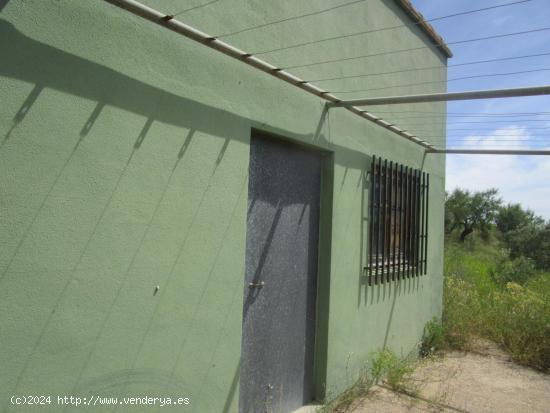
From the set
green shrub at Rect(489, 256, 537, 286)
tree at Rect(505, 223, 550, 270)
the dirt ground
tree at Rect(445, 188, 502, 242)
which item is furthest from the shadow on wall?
tree at Rect(445, 188, 502, 242)

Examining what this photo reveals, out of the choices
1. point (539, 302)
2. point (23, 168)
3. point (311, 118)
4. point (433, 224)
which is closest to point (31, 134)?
point (23, 168)

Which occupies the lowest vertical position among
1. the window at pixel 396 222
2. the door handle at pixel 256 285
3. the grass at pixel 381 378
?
the grass at pixel 381 378

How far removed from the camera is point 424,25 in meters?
5.85

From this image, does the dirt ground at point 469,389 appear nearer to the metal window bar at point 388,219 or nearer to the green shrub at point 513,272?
the metal window bar at point 388,219

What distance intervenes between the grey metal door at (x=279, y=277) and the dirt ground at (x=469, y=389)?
90cm

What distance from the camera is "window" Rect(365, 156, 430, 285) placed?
179 inches

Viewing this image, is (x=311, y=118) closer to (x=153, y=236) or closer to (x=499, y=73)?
(x=499, y=73)

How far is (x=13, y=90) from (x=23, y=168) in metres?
0.33

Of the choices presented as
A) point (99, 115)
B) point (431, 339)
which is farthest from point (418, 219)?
point (99, 115)

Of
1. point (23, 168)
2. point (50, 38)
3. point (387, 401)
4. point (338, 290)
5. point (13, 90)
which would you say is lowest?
point (387, 401)

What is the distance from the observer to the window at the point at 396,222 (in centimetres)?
455

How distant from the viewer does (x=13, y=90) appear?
1.75m

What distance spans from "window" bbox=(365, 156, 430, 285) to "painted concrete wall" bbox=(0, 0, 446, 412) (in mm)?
1499

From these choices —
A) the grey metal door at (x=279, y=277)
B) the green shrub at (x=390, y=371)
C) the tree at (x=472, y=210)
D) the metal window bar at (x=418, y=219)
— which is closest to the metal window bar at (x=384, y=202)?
the green shrub at (x=390, y=371)
